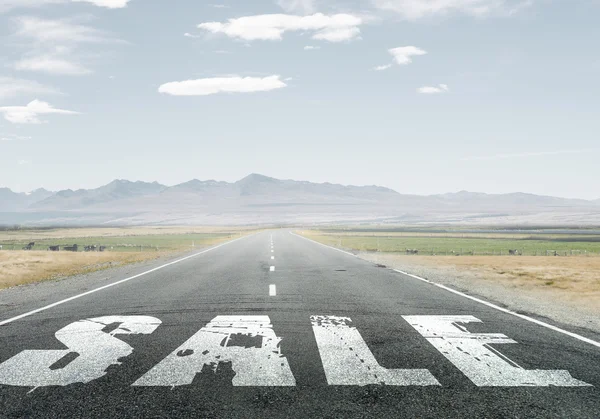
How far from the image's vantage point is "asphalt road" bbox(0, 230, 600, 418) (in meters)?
4.30

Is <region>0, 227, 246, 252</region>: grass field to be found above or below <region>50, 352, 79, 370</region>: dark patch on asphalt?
below

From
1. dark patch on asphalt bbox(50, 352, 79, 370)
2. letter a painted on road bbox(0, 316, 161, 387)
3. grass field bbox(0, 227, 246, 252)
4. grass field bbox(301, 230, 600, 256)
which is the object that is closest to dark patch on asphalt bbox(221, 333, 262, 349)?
letter a painted on road bbox(0, 316, 161, 387)

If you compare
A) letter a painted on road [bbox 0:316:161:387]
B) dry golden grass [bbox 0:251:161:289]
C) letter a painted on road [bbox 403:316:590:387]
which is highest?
letter a painted on road [bbox 0:316:161:387]

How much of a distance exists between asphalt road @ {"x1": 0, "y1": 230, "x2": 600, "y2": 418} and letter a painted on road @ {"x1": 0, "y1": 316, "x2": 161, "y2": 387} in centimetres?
2

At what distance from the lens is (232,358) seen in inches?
229

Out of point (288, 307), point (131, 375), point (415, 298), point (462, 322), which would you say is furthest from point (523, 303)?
point (131, 375)

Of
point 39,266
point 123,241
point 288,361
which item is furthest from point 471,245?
point 288,361

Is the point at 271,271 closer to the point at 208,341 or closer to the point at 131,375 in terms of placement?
the point at 208,341

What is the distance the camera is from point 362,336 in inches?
275

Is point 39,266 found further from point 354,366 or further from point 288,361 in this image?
point 354,366

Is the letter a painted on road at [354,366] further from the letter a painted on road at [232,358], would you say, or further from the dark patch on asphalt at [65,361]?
the dark patch on asphalt at [65,361]

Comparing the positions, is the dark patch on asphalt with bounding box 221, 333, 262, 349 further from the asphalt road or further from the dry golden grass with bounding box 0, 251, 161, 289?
the dry golden grass with bounding box 0, 251, 161, 289

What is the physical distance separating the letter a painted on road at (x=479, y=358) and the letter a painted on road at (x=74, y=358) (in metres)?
4.14

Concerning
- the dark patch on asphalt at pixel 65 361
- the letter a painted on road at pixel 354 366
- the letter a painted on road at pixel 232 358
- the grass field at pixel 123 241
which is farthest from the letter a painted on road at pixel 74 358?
the grass field at pixel 123 241
